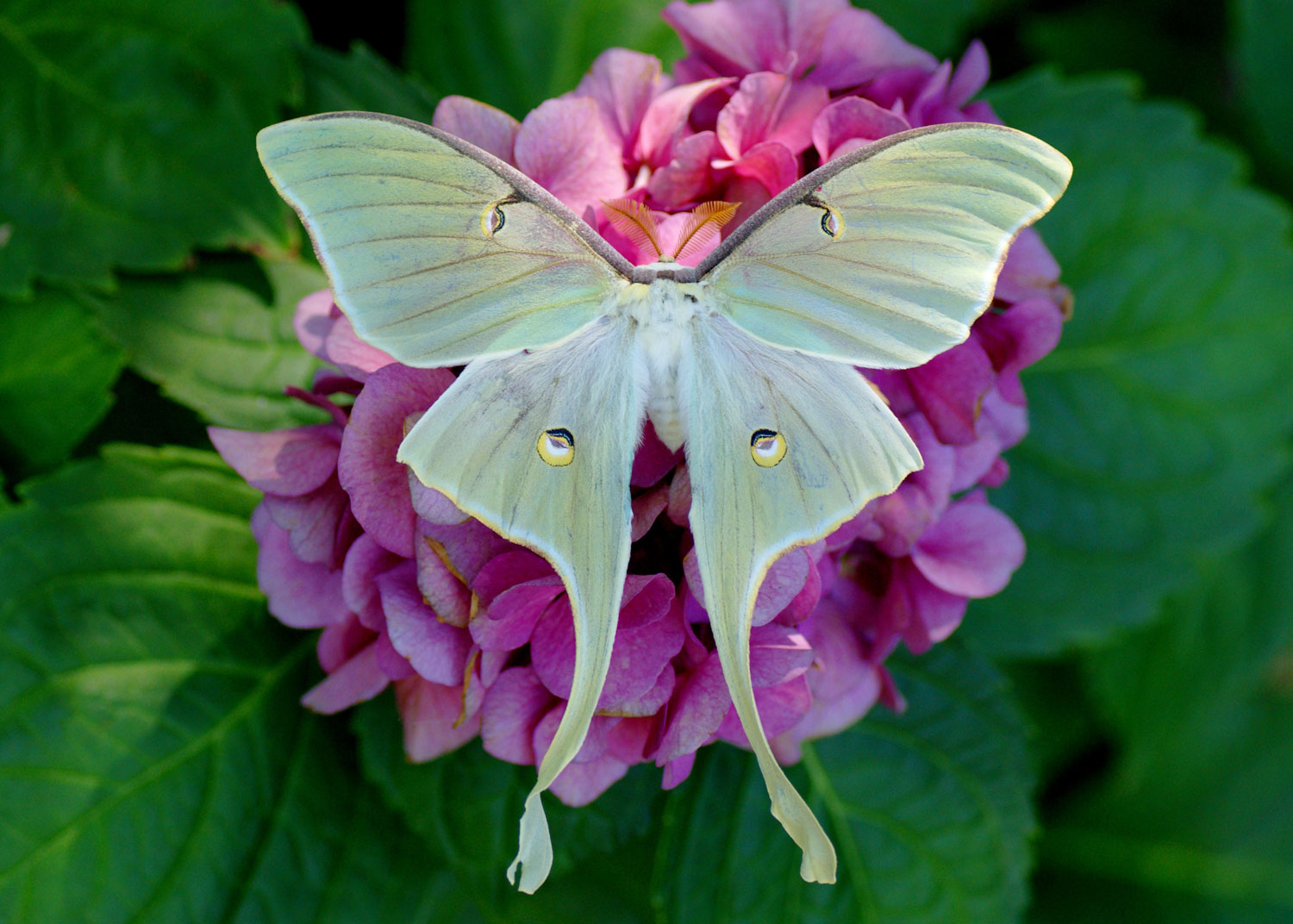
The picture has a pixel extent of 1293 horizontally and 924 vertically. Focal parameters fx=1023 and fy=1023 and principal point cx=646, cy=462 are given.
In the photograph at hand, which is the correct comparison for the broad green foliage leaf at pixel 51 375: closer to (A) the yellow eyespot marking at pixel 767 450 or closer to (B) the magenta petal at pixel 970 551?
(A) the yellow eyespot marking at pixel 767 450

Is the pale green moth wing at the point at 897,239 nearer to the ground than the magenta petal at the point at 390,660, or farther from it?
farther from it

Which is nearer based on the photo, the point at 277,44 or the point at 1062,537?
the point at 277,44

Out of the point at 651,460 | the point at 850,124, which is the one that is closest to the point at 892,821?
the point at 651,460

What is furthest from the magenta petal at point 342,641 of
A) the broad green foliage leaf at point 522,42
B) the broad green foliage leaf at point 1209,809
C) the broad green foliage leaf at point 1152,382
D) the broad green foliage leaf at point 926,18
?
the broad green foliage leaf at point 1209,809

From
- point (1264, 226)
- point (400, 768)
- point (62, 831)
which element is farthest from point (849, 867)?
point (1264, 226)

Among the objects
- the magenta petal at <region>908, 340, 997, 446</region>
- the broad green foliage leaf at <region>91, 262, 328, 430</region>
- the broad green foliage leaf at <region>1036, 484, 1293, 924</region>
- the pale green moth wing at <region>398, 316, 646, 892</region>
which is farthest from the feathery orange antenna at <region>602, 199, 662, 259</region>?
the broad green foliage leaf at <region>1036, 484, 1293, 924</region>

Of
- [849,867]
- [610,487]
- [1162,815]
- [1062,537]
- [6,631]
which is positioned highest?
[610,487]

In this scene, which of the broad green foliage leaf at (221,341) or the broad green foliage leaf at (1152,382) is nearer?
the broad green foliage leaf at (221,341)

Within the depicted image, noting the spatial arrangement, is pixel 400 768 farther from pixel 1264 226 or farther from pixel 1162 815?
pixel 1162 815

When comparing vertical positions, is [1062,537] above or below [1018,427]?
below
